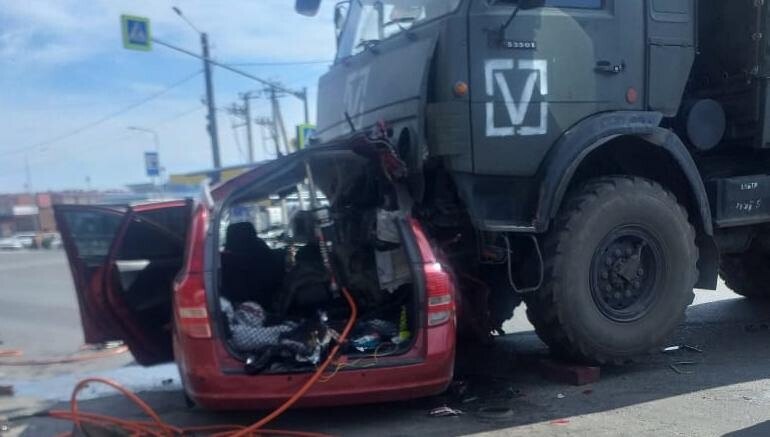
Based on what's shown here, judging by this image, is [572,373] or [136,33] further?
[136,33]

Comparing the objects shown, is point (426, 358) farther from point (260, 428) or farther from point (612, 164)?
point (612, 164)

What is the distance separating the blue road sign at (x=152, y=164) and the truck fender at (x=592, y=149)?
22.6 meters

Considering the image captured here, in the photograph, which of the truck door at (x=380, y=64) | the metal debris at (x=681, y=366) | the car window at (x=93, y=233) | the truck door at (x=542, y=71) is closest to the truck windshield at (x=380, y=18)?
the truck door at (x=380, y=64)

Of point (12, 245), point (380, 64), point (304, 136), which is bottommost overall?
point (12, 245)

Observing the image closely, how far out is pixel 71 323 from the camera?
29.7ft

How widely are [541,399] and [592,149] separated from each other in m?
1.73

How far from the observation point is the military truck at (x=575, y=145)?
14.8ft

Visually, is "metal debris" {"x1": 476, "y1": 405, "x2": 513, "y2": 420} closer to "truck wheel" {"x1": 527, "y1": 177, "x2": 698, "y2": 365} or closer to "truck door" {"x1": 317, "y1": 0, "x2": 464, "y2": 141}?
"truck wheel" {"x1": 527, "y1": 177, "x2": 698, "y2": 365}

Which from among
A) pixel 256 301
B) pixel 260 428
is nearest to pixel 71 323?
pixel 256 301

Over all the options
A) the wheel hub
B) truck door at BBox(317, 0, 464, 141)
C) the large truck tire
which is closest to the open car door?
truck door at BBox(317, 0, 464, 141)

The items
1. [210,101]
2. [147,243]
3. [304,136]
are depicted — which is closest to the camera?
[147,243]

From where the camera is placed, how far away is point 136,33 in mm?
17094

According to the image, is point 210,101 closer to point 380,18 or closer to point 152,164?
point 152,164

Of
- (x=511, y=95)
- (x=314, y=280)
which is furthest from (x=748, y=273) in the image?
(x=314, y=280)
